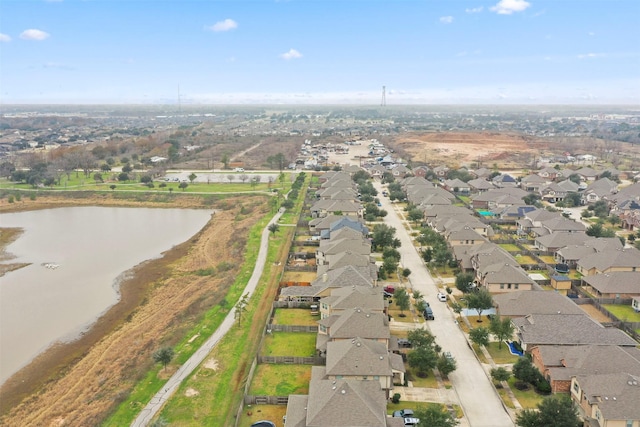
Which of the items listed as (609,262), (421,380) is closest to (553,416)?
(421,380)

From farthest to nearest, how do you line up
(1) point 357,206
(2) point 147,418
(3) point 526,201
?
1. (3) point 526,201
2. (1) point 357,206
3. (2) point 147,418

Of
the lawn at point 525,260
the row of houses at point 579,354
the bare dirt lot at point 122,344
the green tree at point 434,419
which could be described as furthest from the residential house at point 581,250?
the bare dirt lot at point 122,344

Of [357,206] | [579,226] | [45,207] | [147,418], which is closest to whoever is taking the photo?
[147,418]

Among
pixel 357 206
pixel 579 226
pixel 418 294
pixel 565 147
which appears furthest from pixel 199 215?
pixel 565 147

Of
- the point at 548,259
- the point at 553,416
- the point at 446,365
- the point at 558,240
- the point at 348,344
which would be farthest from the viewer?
the point at 558,240

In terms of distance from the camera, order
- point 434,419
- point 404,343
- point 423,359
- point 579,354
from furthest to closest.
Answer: point 404,343 < point 423,359 < point 579,354 < point 434,419

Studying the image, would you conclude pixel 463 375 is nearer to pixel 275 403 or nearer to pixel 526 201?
pixel 275 403

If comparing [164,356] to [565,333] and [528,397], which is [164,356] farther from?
[565,333]
